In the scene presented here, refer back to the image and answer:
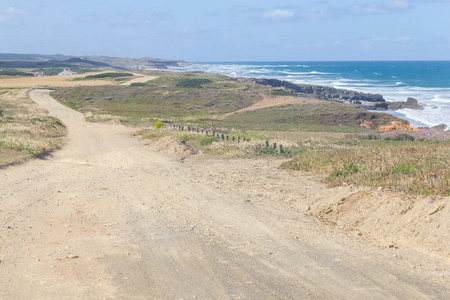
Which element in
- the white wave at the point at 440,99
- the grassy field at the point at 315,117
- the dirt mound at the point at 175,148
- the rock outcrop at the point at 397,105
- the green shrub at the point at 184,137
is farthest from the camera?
the white wave at the point at 440,99

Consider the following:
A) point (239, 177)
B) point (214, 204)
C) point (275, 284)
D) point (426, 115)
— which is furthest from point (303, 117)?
point (275, 284)

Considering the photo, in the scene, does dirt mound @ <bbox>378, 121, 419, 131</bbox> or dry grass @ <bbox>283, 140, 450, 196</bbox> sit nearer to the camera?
dry grass @ <bbox>283, 140, 450, 196</bbox>

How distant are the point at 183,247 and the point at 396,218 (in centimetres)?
403

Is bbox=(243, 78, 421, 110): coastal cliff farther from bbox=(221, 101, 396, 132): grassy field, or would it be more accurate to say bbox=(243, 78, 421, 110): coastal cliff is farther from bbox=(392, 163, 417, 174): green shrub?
bbox=(392, 163, 417, 174): green shrub

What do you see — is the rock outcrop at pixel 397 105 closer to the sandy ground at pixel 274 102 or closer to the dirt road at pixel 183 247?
the sandy ground at pixel 274 102

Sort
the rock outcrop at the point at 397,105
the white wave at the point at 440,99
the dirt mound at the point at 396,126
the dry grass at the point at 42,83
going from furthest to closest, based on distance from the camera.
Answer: the dry grass at the point at 42,83 → the white wave at the point at 440,99 → the rock outcrop at the point at 397,105 → the dirt mound at the point at 396,126

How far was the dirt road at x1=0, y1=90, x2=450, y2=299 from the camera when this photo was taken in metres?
6.45

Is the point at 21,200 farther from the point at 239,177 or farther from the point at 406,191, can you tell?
the point at 406,191

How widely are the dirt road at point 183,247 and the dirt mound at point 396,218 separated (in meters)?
0.40

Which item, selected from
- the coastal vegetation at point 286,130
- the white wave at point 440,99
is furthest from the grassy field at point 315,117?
the white wave at point 440,99

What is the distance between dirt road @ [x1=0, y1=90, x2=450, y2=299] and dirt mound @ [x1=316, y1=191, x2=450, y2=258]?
0.40 metres

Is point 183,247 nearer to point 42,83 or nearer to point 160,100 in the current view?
point 160,100

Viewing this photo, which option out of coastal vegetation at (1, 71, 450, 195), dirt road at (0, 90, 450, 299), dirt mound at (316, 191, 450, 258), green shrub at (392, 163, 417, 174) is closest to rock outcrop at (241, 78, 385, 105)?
coastal vegetation at (1, 71, 450, 195)

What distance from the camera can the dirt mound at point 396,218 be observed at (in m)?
7.85
